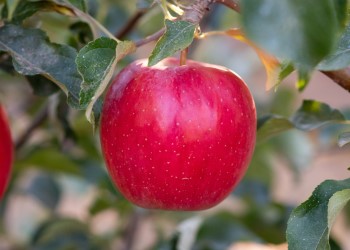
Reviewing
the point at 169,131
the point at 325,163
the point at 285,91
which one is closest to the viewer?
the point at 169,131

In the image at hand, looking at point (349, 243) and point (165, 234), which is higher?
point (165, 234)

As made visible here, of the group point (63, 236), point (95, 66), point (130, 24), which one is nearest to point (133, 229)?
point (63, 236)

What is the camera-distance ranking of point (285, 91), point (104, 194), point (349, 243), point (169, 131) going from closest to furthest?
1. point (169, 131)
2. point (104, 194)
3. point (285, 91)
4. point (349, 243)

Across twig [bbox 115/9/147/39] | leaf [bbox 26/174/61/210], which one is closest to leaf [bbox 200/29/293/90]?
twig [bbox 115/9/147/39]

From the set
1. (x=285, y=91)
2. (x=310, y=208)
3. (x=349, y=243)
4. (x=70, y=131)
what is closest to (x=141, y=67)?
(x=310, y=208)

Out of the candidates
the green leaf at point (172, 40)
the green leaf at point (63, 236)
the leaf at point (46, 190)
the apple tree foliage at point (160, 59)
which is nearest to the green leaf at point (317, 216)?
the apple tree foliage at point (160, 59)

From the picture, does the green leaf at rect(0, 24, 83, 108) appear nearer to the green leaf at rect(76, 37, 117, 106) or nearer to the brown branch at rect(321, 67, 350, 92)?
the green leaf at rect(76, 37, 117, 106)

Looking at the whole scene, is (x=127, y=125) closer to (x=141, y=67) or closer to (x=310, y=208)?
(x=141, y=67)
